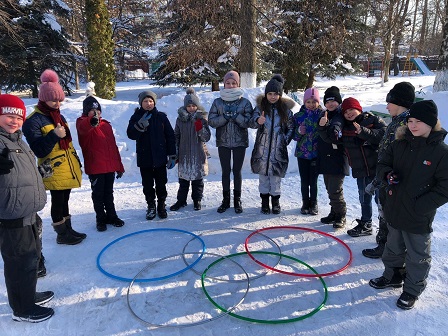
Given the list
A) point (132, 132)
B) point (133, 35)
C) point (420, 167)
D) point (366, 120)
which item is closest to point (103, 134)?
point (132, 132)

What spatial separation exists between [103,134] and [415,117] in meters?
3.59

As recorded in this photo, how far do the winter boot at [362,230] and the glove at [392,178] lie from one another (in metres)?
1.53

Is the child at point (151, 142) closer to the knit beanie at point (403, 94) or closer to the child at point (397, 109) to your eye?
the child at point (397, 109)

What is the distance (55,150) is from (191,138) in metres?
1.89

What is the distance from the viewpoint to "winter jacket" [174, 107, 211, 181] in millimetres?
4930

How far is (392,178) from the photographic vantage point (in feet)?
9.50

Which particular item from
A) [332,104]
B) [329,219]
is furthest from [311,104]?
[329,219]

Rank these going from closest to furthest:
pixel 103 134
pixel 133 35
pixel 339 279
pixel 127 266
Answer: pixel 339 279 → pixel 127 266 → pixel 103 134 → pixel 133 35

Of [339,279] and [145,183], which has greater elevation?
[145,183]

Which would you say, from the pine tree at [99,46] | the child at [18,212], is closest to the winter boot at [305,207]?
the child at [18,212]

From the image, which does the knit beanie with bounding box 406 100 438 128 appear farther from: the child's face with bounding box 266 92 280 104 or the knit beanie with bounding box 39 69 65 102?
the knit beanie with bounding box 39 69 65 102

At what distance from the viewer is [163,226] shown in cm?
473

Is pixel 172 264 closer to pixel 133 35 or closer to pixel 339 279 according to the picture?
pixel 339 279

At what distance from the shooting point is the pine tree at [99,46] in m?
12.5
